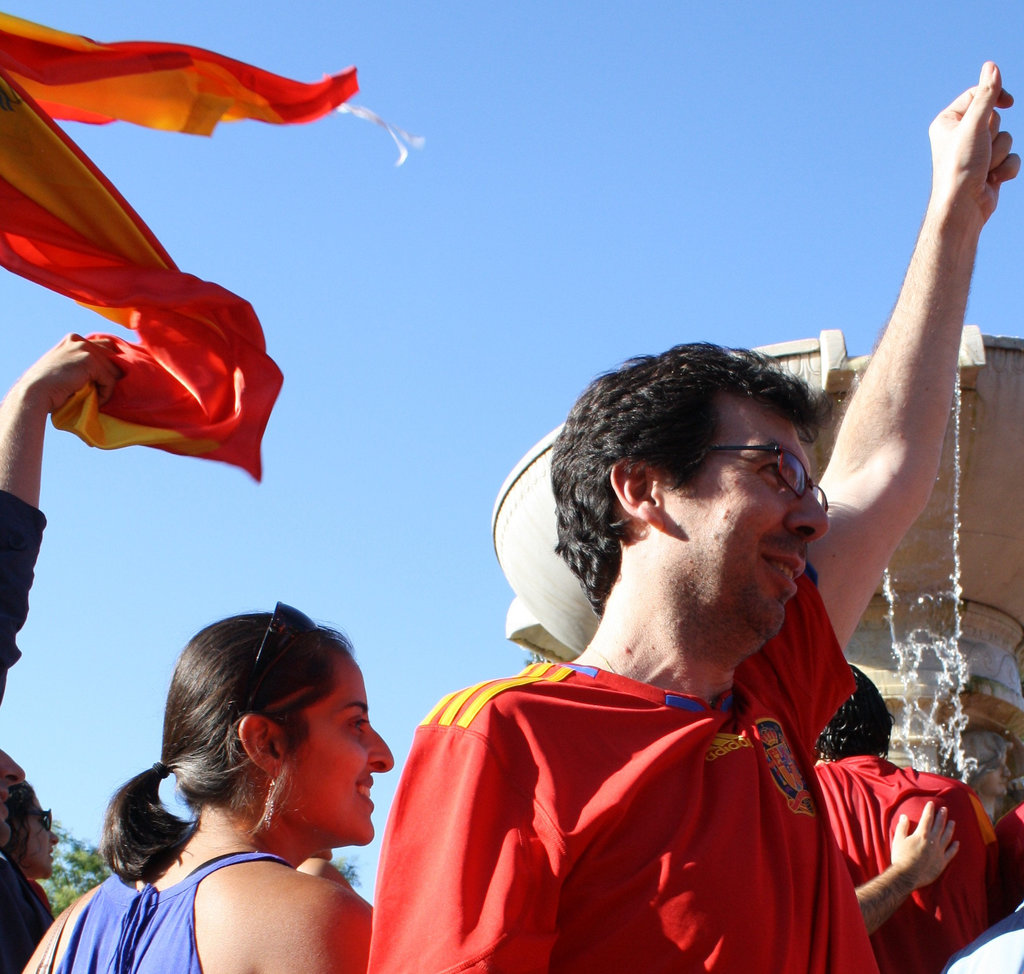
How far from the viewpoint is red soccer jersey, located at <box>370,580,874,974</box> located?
1884mm

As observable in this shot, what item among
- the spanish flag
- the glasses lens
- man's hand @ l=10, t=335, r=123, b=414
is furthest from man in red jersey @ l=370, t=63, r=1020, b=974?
the spanish flag

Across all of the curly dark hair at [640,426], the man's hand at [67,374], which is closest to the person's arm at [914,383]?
the curly dark hair at [640,426]

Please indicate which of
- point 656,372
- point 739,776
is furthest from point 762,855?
point 656,372

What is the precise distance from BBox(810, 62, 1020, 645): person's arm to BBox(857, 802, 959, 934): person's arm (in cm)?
72

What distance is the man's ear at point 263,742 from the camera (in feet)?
8.57

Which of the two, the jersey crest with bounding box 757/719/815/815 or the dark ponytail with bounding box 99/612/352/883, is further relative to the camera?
the dark ponytail with bounding box 99/612/352/883

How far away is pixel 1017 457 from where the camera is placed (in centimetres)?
632

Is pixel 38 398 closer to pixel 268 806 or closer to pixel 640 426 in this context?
pixel 268 806

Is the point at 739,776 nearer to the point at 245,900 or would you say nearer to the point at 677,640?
the point at 677,640

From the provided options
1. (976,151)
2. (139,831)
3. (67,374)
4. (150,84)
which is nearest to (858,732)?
(976,151)

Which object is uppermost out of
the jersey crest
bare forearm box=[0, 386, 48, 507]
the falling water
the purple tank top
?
bare forearm box=[0, 386, 48, 507]

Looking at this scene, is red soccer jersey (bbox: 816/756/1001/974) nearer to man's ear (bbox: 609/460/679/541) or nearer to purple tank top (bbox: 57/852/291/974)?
man's ear (bbox: 609/460/679/541)

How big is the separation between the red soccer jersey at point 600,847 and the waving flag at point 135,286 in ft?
6.20

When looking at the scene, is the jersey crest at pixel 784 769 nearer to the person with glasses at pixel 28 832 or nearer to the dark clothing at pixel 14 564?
the dark clothing at pixel 14 564
